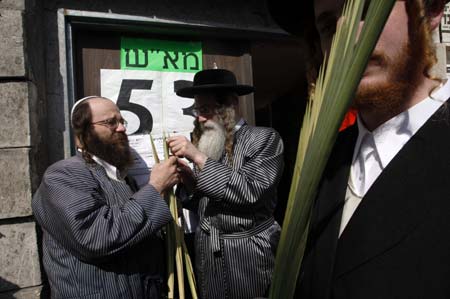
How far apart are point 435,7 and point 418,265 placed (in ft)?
1.84

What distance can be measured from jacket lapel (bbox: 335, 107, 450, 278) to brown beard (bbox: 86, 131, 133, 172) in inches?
67.8

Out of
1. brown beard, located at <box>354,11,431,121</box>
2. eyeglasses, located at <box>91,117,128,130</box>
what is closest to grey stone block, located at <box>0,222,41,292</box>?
eyeglasses, located at <box>91,117,128,130</box>

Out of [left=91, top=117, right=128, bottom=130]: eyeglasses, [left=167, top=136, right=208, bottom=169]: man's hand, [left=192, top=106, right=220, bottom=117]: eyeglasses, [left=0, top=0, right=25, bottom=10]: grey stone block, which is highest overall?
[left=0, top=0, right=25, bottom=10]: grey stone block

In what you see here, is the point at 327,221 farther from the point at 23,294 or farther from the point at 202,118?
the point at 23,294

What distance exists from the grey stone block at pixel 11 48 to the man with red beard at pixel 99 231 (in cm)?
85

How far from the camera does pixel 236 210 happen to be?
78.0 inches

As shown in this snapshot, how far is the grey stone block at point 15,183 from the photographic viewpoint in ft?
7.30

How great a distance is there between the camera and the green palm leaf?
37 cm

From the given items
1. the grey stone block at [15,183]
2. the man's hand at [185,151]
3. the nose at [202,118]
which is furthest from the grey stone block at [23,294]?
the nose at [202,118]

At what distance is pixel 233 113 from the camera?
2354mm

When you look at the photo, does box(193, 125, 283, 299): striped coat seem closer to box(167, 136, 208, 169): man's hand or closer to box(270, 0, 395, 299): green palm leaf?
box(167, 136, 208, 169): man's hand

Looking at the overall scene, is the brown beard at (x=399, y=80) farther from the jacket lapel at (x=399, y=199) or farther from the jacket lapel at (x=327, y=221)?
the jacket lapel at (x=327, y=221)

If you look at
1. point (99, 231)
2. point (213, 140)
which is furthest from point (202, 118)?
point (99, 231)

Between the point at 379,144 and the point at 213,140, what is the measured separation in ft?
4.75
